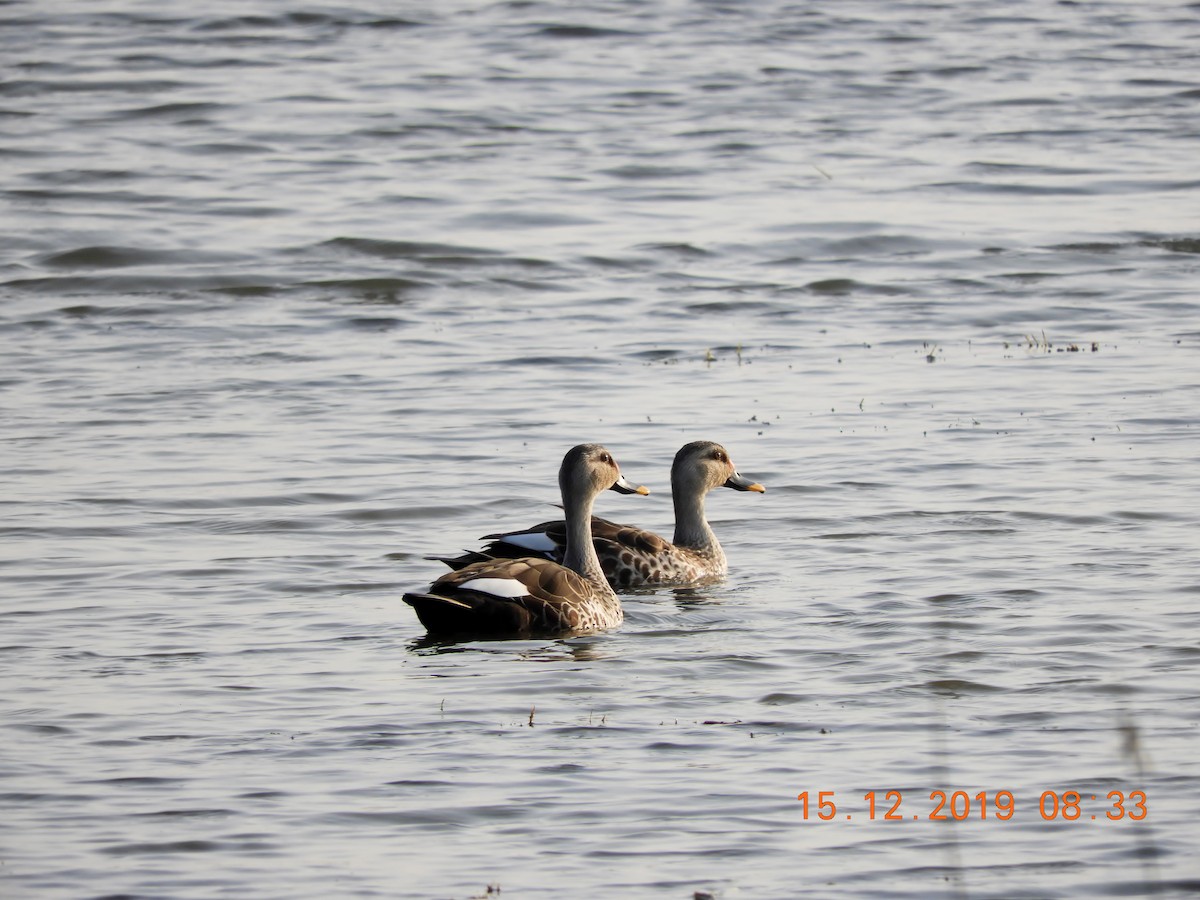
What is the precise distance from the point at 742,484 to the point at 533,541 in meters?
1.67

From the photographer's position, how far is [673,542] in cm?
1200

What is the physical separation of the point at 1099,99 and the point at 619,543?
20926mm

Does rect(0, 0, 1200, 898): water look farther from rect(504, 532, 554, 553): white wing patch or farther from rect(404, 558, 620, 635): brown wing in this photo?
rect(504, 532, 554, 553): white wing patch

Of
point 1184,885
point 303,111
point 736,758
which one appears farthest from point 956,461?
point 303,111

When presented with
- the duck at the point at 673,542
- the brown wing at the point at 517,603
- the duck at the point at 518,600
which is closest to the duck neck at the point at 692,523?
the duck at the point at 673,542

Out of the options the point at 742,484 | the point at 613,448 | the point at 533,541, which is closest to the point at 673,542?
the point at 742,484

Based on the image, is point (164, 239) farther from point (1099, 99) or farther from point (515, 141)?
point (1099, 99)

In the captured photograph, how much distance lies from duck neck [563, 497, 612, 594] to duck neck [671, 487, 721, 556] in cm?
89

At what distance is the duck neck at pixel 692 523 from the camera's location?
37.6 ft

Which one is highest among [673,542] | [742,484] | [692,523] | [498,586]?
[498,586]

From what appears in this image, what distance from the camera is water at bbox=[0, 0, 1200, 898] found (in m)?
7.05

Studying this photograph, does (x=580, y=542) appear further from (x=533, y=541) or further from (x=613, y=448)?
(x=613, y=448)
